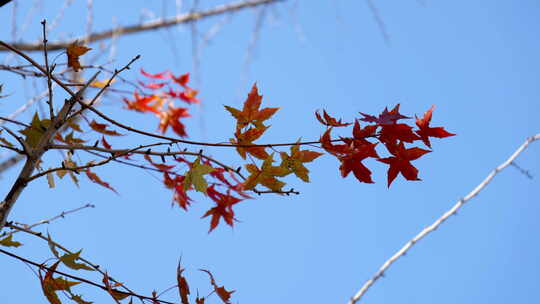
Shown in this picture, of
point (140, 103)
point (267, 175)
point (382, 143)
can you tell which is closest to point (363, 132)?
point (382, 143)

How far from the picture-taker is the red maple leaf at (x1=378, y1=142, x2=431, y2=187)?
0.70 meters

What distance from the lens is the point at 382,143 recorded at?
700 mm

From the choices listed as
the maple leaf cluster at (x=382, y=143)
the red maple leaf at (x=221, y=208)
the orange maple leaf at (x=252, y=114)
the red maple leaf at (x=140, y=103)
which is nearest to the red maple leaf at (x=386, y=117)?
the maple leaf cluster at (x=382, y=143)

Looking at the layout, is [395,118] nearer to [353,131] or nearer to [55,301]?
[353,131]

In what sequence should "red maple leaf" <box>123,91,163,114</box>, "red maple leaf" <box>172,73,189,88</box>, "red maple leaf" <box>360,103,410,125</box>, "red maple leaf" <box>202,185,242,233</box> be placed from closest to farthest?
"red maple leaf" <box>360,103,410,125</box>, "red maple leaf" <box>202,185,242,233</box>, "red maple leaf" <box>123,91,163,114</box>, "red maple leaf" <box>172,73,189,88</box>

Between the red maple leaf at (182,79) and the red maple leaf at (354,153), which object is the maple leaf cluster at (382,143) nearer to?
the red maple leaf at (354,153)

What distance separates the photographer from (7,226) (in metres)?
0.73

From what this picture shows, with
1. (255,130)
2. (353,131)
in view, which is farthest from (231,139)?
(353,131)

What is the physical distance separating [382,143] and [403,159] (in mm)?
34

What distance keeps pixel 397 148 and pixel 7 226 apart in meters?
0.51

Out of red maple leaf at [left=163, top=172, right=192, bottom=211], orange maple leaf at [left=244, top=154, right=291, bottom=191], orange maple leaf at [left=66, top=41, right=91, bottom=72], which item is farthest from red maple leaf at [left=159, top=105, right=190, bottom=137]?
orange maple leaf at [left=244, top=154, right=291, bottom=191]

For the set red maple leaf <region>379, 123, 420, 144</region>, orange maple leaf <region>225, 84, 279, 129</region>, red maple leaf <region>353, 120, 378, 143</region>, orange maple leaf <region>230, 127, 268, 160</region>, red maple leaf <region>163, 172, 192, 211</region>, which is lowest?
red maple leaf <region>379, 123, 420, 144</region>

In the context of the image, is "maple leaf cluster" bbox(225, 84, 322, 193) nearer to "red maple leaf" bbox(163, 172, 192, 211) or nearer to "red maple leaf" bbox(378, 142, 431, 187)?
"red maple leaf" bbox(378, 142, 431, 187)

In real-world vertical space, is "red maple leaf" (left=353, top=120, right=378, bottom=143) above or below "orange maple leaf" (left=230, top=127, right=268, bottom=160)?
below
